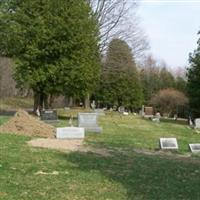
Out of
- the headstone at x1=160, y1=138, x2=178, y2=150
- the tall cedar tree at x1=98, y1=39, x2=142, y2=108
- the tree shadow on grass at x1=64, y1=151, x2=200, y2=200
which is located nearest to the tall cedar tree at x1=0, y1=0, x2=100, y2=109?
the headstone at x1=160, y1=138, x2=178, y2=150

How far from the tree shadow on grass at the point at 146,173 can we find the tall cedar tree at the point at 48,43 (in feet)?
59.2

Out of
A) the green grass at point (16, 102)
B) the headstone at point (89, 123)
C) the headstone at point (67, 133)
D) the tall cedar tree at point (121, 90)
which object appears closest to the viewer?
the headstone at point (67, 133)

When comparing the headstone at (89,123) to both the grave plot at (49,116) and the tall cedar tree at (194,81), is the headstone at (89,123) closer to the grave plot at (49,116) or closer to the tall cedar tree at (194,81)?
the grave plot at (49,116)

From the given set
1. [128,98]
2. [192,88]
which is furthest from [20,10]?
[128,98]

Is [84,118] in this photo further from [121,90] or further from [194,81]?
[121,90]

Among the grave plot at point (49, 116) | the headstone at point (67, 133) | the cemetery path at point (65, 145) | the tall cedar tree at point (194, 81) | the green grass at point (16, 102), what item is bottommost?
the cemetery path at point (65, 145)

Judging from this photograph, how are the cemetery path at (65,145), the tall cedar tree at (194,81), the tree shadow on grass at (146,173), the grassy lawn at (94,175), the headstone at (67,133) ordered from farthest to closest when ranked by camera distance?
the tall cedar tree at (194,81)
the headstone at (67,133)
the cemetery path at (65,145)
the tree shadow on grass at (146,173)
the grassy lawn at (94,175)

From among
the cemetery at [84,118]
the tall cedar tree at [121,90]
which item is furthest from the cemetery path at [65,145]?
the tall cedar tree at [121,90]

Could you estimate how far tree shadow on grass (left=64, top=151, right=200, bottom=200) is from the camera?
34.3 feet

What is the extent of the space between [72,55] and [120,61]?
836 inches

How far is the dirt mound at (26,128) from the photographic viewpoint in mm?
20703

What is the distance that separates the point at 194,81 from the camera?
Result: 47.1 meters

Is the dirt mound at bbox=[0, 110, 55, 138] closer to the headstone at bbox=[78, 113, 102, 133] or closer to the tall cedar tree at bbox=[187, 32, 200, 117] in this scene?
the headstone at bbox=[78, 113, 102, 133]

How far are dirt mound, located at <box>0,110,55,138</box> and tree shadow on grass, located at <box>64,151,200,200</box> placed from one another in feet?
15.7
